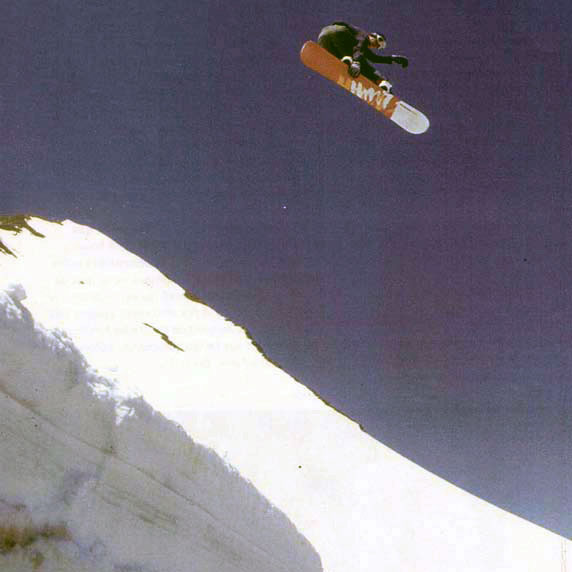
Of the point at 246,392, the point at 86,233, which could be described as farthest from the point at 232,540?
the point at 86,233

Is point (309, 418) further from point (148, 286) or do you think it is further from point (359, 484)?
point (148, 286)

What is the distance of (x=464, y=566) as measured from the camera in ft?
46.8

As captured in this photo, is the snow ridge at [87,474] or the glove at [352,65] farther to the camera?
the glove at [352,65]

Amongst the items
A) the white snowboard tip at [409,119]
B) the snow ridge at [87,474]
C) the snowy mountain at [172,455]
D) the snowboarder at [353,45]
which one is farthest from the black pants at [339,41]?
the snow ridge at [87,474]

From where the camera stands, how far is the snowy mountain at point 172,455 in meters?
4.34

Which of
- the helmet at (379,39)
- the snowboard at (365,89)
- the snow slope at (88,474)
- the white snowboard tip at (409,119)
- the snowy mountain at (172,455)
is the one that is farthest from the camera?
the white snowboard tip at (409,119)

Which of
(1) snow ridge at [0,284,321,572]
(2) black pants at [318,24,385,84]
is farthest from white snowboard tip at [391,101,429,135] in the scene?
(1) snow ridge at [0,284,321,572]

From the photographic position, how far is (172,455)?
17.4 ft

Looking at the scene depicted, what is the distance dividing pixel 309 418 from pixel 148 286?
15.1 m

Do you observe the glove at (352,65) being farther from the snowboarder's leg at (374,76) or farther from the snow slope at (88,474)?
the snow slope at (88,474)

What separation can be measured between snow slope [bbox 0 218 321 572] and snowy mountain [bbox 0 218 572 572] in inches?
0.5

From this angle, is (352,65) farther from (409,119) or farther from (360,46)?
(409,119)

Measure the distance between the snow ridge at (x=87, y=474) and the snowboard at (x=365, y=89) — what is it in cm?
1033

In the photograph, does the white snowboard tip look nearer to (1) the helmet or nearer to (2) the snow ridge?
(1) the helmet
